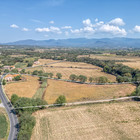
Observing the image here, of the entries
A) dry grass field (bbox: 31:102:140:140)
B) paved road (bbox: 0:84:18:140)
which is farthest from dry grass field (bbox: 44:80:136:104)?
paved road (bbox: 0:84:18:140)

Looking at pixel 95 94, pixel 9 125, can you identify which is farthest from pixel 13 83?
pixel 95 94

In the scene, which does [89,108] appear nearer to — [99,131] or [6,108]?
[99,131]

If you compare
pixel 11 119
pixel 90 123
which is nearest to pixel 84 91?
pixel 90 123

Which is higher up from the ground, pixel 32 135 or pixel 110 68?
pixel 110 68

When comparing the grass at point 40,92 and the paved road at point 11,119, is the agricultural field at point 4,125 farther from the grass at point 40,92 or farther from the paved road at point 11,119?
the grass at point 40,92

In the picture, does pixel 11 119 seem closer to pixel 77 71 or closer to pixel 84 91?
pixel 84 91

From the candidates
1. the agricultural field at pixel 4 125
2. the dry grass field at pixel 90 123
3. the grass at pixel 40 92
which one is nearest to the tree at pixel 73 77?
the grass at pixel 40 92

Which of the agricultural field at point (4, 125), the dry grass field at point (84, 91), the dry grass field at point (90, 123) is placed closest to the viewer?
the dry grass field at point (90, 123)
